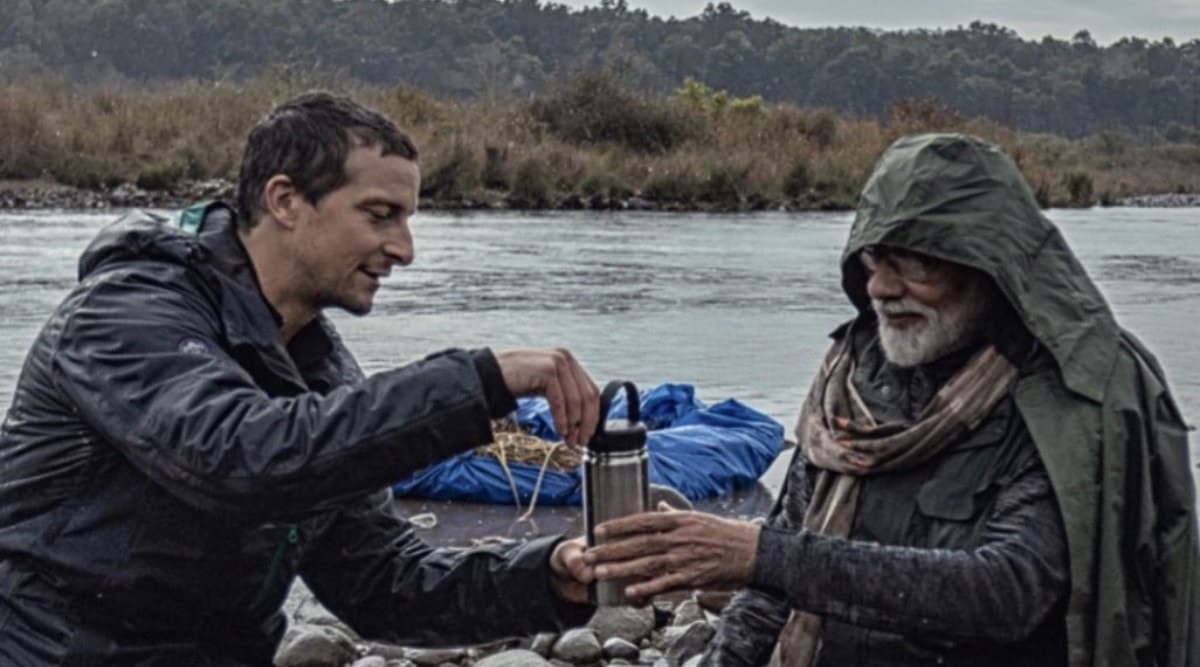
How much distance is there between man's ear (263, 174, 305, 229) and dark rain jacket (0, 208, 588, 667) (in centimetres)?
9

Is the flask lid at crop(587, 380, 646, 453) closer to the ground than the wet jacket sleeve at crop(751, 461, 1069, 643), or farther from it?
farther from it

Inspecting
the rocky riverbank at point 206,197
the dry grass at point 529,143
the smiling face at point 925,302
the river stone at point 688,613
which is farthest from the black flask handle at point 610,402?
the dry grass at point 529,143

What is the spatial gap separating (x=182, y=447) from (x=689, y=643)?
4.14 m

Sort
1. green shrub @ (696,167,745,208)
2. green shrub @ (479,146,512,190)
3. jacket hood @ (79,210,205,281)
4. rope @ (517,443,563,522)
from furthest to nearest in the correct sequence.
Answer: green shrub @ (696,167,745,208) → green shrub @ (479,146,512,190) → rope @ (517,443,563,522) → jacket hood @ (79,210,205,281)

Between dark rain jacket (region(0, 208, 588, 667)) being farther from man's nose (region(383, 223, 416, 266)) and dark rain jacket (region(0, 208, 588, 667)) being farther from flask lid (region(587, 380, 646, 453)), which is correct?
flask lid (region(587, 380, 646, 453))

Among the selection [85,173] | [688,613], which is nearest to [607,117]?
[85,173]

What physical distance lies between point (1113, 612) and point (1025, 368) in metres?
0.49

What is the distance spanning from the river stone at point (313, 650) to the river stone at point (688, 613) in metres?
1.25

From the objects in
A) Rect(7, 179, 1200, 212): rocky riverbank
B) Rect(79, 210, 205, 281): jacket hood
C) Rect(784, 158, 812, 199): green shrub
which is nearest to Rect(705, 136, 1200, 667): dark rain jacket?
Rect(79, 210, 205, 281): jacket hood

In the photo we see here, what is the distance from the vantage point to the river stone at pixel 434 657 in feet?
22.2

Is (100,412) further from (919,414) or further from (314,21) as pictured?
(314,21)

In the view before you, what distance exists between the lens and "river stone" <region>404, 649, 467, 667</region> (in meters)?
6.77

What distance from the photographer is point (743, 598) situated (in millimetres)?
4137

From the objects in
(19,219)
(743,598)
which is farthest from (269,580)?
(19,219)
